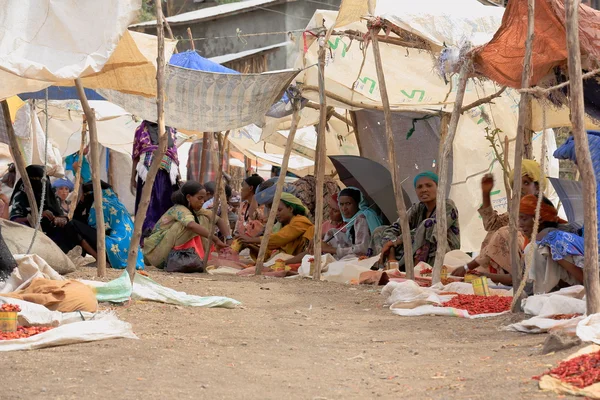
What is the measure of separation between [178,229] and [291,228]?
1298 mm

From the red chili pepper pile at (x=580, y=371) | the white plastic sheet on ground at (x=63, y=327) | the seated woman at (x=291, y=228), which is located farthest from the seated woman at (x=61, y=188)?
the red chili pepper pile at (x=580, y=371)

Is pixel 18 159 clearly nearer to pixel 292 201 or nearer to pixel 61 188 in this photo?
pixel 292 201

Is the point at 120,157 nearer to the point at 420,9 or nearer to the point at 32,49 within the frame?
the point at 420,9

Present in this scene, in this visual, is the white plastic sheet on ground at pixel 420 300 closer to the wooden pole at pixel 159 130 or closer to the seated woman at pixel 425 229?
the seated woman at pixel 425 229

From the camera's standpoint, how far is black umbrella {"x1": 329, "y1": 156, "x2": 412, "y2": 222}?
974 centimetres

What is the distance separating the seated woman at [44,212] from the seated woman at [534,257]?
404cm

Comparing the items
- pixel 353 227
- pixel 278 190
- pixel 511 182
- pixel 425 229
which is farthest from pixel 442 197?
pixel 353 227

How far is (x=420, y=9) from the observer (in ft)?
25.1

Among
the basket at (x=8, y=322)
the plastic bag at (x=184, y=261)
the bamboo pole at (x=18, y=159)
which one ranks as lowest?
the plastic bag at (x=184, y=261)

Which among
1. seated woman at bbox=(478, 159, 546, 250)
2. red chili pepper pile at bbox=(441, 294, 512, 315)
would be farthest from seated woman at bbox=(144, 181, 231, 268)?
red chili pepper pile at bbox=(441, 294, 512, 315)

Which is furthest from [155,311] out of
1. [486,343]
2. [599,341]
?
[599,341]

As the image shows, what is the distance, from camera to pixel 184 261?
30.9 ft

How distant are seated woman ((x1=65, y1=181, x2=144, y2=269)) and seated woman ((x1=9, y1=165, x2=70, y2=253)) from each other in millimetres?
82

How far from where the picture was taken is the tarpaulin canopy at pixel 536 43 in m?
5.54
